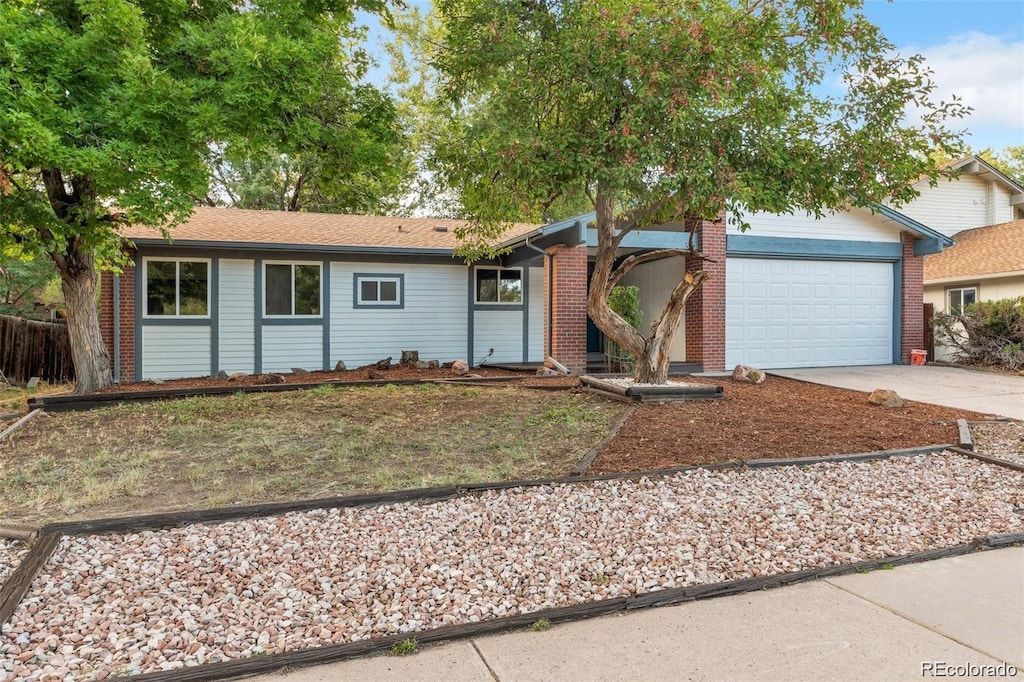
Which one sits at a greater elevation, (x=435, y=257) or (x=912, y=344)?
(x=435, y=257)

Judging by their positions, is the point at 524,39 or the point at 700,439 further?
the point at 524,39

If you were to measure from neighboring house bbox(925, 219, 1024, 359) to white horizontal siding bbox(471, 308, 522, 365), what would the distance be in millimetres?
9292

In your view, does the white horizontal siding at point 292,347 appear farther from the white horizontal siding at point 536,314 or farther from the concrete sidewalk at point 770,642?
the concrete sidewalk at point 770,642

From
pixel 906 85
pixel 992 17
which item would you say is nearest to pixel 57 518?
pixel 906 85

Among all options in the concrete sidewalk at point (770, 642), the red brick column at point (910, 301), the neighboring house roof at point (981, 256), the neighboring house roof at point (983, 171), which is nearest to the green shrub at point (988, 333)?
the red brick column at point (910, 301)

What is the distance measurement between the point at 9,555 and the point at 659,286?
12.5 metres

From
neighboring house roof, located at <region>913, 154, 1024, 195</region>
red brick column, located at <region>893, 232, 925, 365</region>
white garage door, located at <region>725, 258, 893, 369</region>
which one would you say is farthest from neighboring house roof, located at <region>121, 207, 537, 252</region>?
neighboring house roof, located at <region>913, 154, 1024, 195</region>

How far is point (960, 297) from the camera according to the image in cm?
1623

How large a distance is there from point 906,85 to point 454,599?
6.67m

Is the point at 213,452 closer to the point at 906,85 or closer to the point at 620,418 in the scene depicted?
the point at 620,418

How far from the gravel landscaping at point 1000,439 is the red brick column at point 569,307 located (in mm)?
6108

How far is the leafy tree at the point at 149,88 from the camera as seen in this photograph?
5504 mm

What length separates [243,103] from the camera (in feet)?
20.0

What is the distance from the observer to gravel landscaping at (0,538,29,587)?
3135 millimetres
